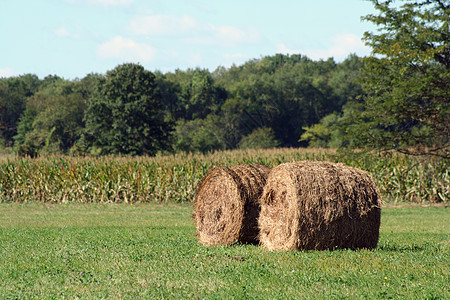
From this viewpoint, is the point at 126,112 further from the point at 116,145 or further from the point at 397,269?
the point at 397,269

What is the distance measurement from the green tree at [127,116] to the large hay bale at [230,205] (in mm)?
37123

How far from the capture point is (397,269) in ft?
28.8

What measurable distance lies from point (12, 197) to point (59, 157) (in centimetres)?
299

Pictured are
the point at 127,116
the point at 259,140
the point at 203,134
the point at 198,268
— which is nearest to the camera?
the point at 198,268

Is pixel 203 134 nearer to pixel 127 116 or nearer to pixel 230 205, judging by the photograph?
pixel 127 116

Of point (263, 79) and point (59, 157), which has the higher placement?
point (263, 79)

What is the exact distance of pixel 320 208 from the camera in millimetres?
10234

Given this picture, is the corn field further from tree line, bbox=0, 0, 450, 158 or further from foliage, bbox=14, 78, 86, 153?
foliage, bbox=14, 78, 86, 153

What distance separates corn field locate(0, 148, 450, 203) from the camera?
998 inches

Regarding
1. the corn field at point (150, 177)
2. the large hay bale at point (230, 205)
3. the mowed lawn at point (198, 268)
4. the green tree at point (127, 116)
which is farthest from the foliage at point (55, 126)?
the large hay bale at point (230, 205)

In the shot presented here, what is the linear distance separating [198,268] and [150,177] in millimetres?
17181

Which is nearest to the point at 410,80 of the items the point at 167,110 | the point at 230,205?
the point at 230,205

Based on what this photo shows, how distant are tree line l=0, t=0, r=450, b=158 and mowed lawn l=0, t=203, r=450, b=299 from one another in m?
13.5

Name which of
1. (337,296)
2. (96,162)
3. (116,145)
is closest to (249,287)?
(337,296)
